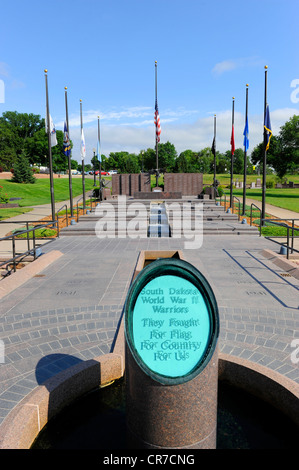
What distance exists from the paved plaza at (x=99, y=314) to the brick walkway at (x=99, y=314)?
15mm

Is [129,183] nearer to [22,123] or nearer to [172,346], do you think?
[172,346]

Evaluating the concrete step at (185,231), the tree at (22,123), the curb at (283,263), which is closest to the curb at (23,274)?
the concrete step at (185,231)

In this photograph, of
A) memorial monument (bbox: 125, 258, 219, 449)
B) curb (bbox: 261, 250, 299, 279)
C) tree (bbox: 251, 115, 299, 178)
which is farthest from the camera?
tree (bbox: 251, 115, 299, 178)

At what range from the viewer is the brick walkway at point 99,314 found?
5.02 m

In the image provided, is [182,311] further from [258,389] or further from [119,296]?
[119,296]

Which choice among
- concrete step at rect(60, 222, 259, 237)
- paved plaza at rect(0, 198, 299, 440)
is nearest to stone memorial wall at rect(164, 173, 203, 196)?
concrete step at rect(60, 222, 259, 237)

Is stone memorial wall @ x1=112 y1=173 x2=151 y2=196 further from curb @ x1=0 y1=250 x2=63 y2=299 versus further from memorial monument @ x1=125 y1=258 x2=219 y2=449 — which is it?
memorial monument @ x1=125 y1=258 x2=219 y2=449

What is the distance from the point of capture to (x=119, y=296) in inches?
310

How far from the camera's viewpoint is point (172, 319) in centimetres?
299

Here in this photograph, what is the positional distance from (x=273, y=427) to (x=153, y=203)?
25356 mm

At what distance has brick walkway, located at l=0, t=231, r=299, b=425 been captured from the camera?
197 inches

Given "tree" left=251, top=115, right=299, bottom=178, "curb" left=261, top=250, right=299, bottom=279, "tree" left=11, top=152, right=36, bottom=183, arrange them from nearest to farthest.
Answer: "curb" left=261, top=250, right=299, bottom=279 < "tree" left=251, top=115, right=299, bottom=178 < "tree" left=11, top=152, right=36, bottom=183

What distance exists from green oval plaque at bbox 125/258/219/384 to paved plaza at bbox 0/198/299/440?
6.41 ft

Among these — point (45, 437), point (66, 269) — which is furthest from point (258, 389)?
point (66, 269)
